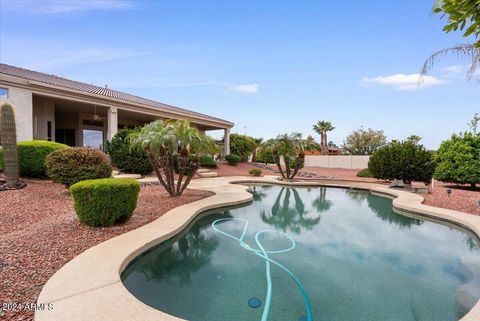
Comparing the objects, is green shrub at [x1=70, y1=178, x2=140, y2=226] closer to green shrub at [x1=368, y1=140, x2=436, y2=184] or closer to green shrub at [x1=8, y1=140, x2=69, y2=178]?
green shrub at [x1=8, y1=140, x2=69, y2=178]

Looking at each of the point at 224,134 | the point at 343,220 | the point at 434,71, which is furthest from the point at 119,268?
the point at 224,134

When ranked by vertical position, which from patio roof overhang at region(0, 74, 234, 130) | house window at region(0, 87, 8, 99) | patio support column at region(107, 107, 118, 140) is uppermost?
patio roof overhang at region(0, 74, 234, 130)

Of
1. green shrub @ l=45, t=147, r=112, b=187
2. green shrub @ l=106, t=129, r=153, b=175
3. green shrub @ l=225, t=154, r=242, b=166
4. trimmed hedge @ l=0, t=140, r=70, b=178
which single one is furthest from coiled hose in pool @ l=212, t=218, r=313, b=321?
green shrub @ l=225, t=154, r=242, b=166

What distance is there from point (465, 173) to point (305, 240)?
1337cm

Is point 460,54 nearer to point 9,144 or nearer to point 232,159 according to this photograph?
point 9,144

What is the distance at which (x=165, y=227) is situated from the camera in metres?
6.27

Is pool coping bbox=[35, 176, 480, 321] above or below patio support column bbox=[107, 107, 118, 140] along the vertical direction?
below

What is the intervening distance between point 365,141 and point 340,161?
1679 centimetres

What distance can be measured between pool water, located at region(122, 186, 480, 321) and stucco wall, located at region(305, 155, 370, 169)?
25916 mm

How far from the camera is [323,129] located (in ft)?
148

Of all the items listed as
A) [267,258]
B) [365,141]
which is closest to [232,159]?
[267,258]

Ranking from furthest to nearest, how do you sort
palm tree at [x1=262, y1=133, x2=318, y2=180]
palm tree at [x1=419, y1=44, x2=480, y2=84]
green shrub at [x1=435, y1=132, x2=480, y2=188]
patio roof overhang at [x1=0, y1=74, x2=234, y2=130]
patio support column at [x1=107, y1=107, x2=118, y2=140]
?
palm tree at [x1=262, y1=133, x2=318, y2=180], patio support column at [x1=107, y1=107, x2=118, y2=140], green shrub at [x1=435, y1=132, x2=480, y2=188], patio roof overhang at [x1=0, y1=74, x2=234, y2=130], palm tree at [x1=419, y1=44, x2=480, y2=84]

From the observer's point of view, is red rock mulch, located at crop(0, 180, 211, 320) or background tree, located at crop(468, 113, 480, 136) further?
background tree, located at crop(468, 113, 480, 136)

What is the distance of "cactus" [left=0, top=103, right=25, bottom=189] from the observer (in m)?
9.27
